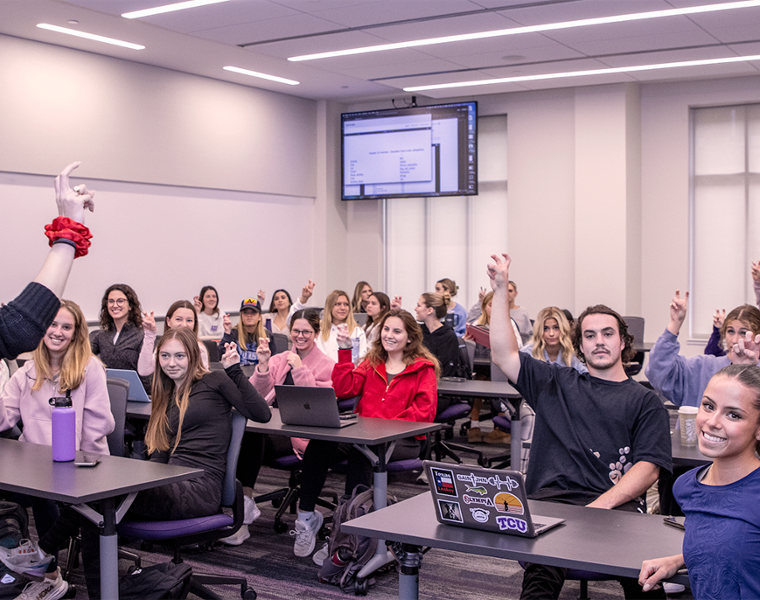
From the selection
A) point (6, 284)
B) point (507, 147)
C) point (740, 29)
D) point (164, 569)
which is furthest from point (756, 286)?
point (6, 284)

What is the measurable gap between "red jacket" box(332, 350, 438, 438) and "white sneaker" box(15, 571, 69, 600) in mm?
1687

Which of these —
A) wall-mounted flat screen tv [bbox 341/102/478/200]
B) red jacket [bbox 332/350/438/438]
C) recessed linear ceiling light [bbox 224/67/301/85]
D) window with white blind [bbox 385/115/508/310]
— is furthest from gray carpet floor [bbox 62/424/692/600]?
window with white blind [bbox 385/115/508/310]

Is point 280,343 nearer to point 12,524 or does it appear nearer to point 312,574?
point 312,574

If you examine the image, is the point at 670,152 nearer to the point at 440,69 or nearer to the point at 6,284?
the point at 440,69

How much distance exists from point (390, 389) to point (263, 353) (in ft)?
2.40

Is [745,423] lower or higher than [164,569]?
higher

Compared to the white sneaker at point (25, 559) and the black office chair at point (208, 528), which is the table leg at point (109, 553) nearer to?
the black office chair at point (208, 528)

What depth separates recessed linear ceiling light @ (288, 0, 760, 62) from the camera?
5766 millimetres

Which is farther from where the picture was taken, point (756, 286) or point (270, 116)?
point (270, 116)

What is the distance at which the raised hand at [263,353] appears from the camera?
14.6 feet

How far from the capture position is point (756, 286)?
16.0 ft

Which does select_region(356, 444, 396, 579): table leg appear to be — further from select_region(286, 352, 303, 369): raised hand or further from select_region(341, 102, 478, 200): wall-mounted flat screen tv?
select_region(341, 102, 478, 200): wall-mounted flat screen tv

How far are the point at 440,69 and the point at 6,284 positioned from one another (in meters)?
4.34

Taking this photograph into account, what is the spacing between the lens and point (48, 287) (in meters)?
1.77
